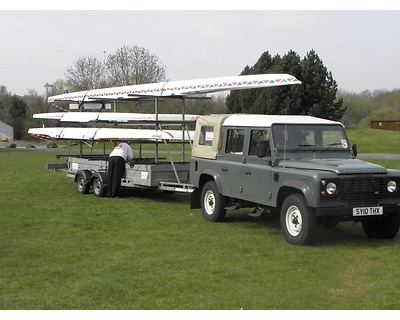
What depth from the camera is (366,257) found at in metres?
8.69

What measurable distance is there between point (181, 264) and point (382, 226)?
156 inches

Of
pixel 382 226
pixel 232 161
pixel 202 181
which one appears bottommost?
pixel 382 226

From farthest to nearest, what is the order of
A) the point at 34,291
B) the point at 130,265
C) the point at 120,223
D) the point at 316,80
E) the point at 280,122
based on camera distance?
the point at 316,80 → the point at 120,223 → the point at 280,122 → the point at 130,265 → the point at 34,291

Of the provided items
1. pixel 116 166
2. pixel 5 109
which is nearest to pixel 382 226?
pixel 116 166

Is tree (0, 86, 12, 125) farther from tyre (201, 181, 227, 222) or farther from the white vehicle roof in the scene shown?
the white vehicle roof

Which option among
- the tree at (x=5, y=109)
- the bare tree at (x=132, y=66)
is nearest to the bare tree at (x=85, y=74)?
the bare tree at (x=132, y=66)

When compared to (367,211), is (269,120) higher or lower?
higher

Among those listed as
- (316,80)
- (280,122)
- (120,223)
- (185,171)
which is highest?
(316,80)

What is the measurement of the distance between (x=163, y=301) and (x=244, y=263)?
216cm

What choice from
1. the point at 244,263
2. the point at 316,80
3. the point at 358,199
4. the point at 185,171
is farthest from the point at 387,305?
the point at 316,80

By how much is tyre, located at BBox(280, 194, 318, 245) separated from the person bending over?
671cm

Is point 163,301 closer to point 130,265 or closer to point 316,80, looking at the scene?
point 130,265

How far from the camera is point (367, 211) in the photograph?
9.08 meters

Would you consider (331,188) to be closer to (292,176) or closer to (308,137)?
(292,176)
